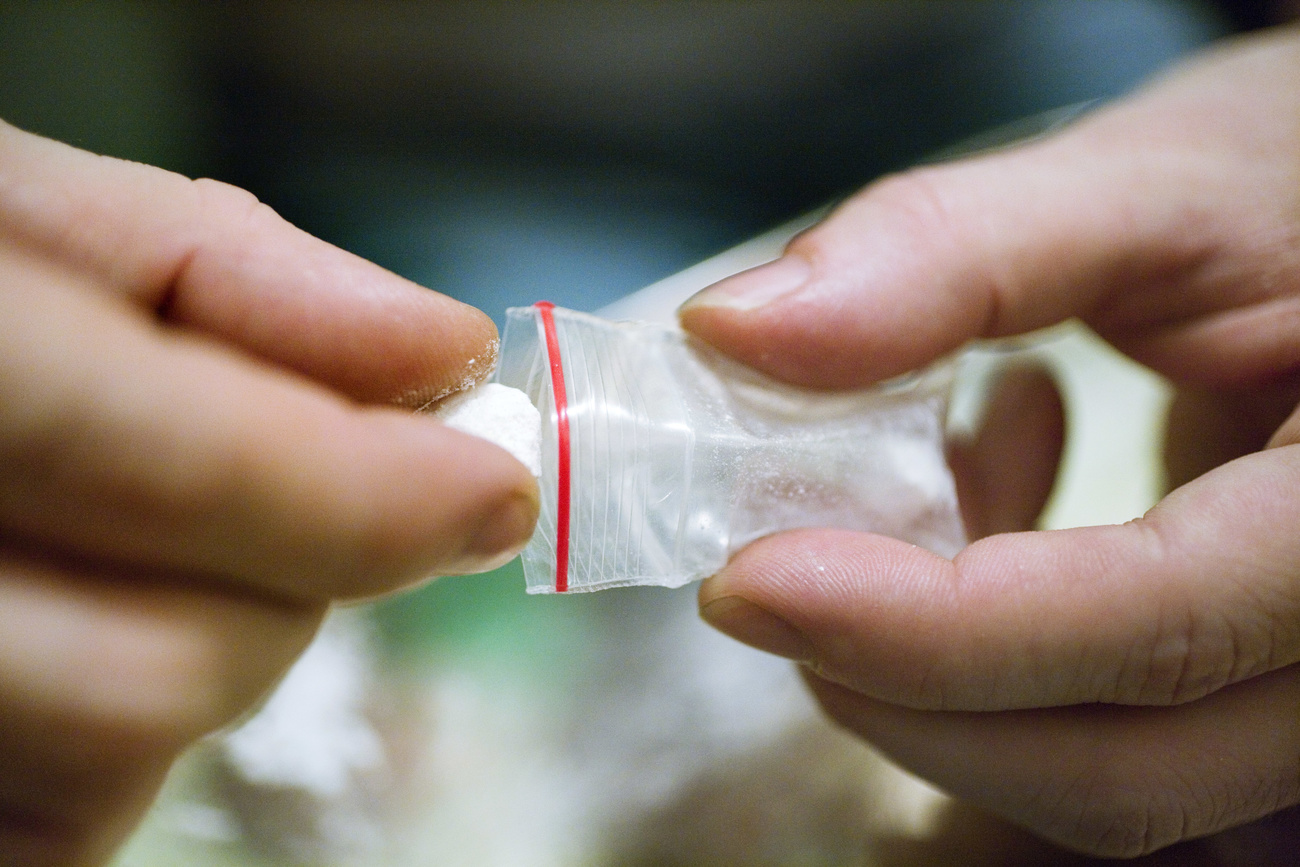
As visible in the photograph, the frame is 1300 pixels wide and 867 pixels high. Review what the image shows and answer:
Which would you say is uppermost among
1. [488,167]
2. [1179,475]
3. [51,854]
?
[488,167]

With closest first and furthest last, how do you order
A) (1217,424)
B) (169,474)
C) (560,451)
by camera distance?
(169,474) < (560,451) < (1217,424)

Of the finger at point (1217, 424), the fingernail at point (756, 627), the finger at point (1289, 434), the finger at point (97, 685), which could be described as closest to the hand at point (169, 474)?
the finger at point (97, 685)

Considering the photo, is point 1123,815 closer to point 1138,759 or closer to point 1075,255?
point 1138,759

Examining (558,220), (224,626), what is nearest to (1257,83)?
(558,220)

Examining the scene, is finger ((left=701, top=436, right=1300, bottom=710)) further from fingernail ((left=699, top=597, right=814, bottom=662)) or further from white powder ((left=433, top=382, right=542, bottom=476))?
white powder ((left=433, top=382, right=542, bottom=476))

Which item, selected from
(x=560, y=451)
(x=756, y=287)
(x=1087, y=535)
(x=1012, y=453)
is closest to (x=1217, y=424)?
(x=1012, y=453)

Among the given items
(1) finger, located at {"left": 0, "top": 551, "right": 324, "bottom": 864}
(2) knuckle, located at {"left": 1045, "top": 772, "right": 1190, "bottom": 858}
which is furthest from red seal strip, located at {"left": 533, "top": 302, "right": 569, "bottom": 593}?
(2) knuckle, located at {"left": 1045, "top": 772, "right": 1190, "bottom": 858}

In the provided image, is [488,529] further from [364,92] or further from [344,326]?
[364,92]

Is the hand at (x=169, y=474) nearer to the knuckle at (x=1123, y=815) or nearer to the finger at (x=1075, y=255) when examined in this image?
the finger at (x=1075, y=255)
